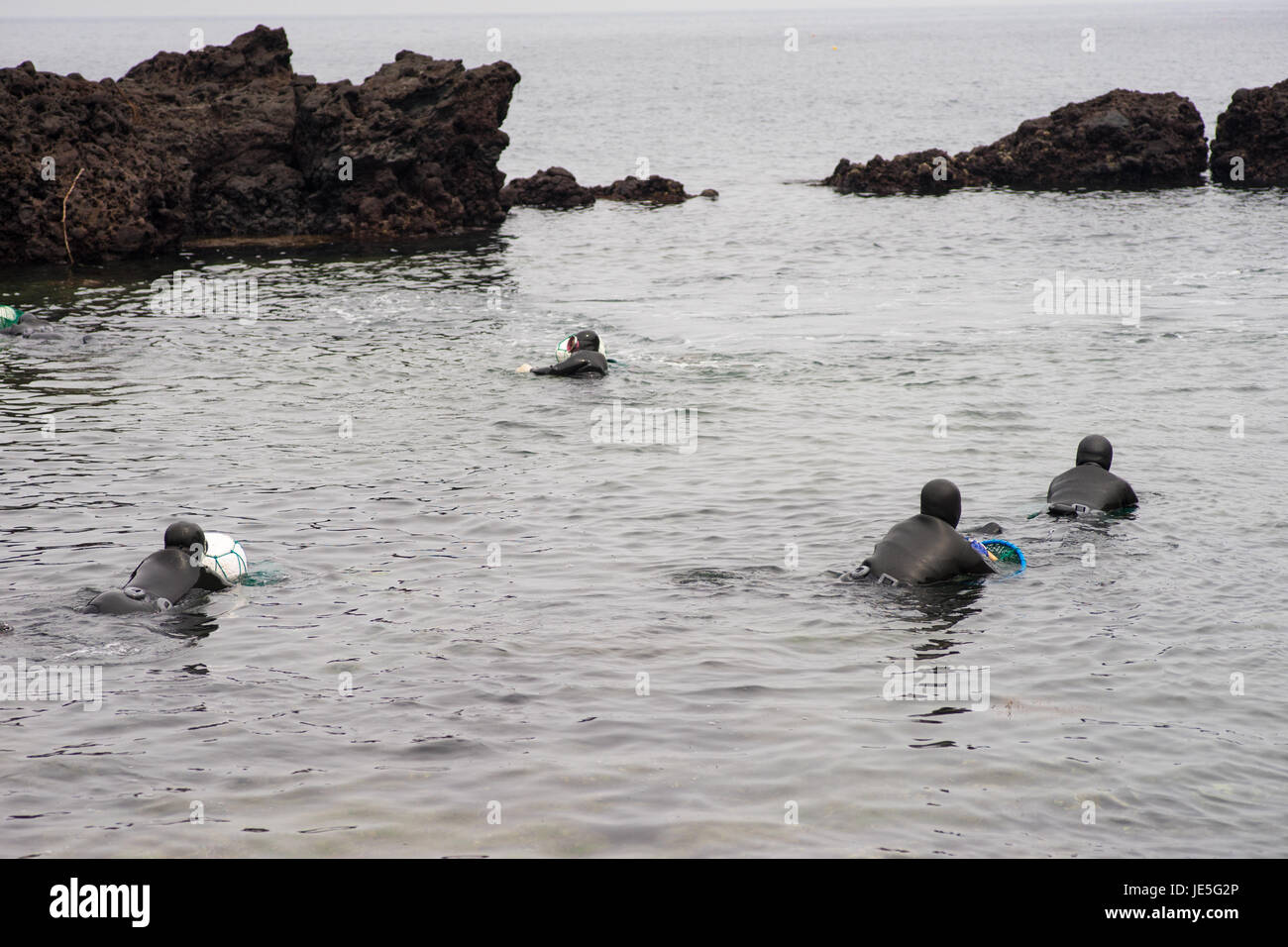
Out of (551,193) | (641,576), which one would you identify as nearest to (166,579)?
(641,576)

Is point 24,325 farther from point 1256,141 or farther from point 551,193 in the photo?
point 1256,141

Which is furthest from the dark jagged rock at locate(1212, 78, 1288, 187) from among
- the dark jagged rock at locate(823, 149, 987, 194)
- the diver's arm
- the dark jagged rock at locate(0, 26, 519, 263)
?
the diver's arm

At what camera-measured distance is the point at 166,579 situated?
11.6 meters

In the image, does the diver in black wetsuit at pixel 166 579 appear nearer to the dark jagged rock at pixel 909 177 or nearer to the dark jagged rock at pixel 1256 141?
the dark jagged rock at pixel 909 177

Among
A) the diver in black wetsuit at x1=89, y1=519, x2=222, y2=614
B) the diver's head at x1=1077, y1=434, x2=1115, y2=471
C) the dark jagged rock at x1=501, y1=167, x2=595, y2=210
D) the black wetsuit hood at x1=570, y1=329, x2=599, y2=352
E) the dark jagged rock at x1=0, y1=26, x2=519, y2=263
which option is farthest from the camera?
the dark jagged rock at x1=501, y1=167, x2=595, y2=210

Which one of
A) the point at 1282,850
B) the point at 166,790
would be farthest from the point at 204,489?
the point at 1282,850

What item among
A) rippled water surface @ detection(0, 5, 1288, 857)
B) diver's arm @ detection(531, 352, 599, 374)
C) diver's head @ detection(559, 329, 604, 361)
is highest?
diver's head @ detection(559, 329, 604, 361)

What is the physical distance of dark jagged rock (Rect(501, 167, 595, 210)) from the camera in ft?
159

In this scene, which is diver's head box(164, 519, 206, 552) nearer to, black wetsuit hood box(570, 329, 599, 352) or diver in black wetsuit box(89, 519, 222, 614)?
diver in black wetsuit box(89, 519, 222, 614)

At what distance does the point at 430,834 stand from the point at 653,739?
78.3 inches

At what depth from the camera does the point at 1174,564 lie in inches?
507

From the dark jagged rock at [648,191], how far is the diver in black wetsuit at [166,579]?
130ft

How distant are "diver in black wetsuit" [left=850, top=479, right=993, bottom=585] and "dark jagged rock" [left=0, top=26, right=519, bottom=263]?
29.0 m
